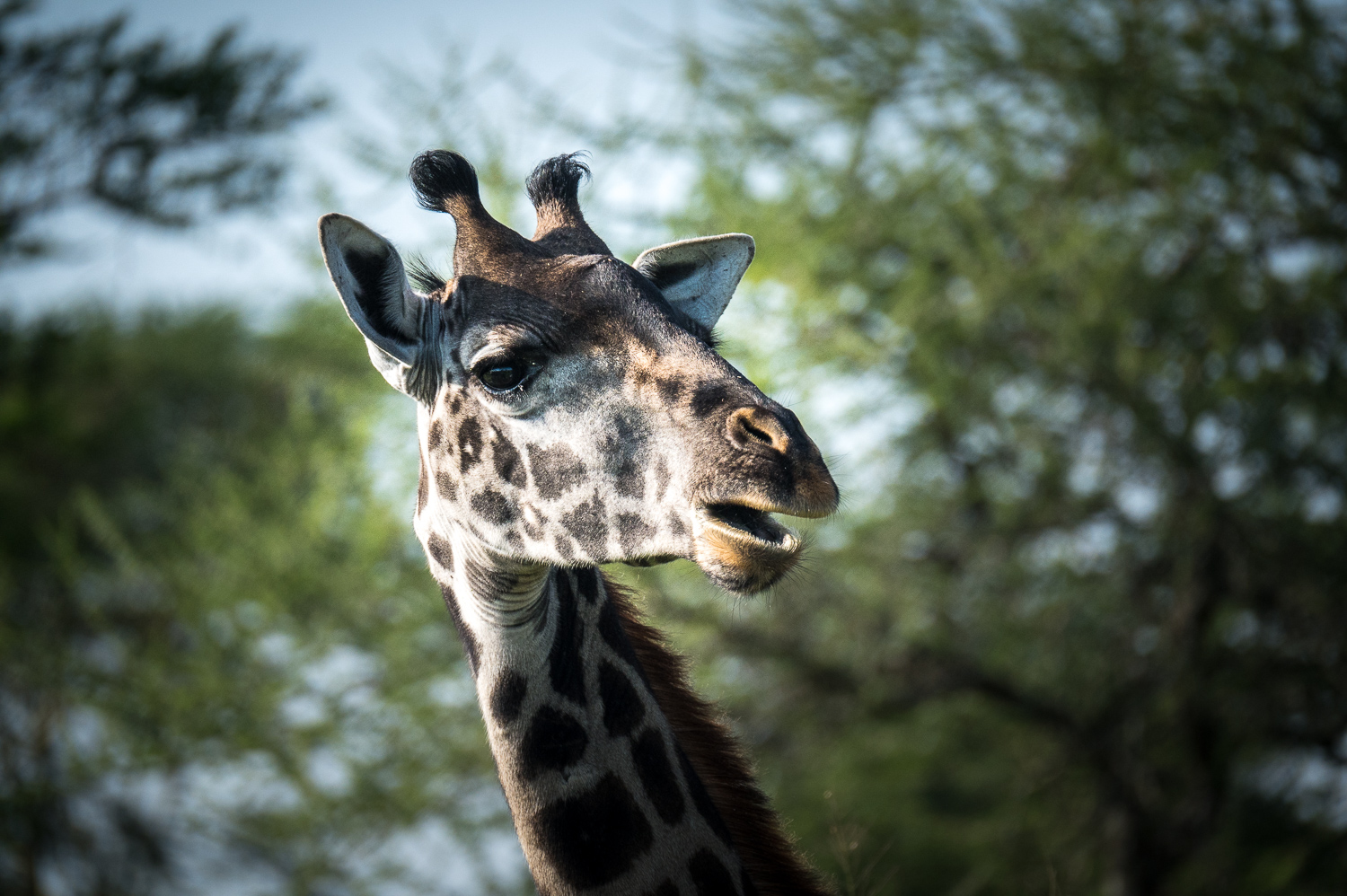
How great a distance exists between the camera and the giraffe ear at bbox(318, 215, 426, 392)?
2.57 meters

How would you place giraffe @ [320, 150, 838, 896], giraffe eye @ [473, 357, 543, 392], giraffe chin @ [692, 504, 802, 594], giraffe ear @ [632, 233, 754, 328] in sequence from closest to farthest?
giraffe chin @ [692, 504, 802, 594] → giraffe @ [320, 150, 838, 896] → giraffe eye @ [473, 357, 543, 392] → giraffe ear @ [632, 233, 754, 328]

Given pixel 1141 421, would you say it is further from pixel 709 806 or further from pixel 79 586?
Answer: pixel 79 586

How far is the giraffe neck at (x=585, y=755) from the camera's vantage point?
272 cm

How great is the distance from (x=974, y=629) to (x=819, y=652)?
1.61 meters

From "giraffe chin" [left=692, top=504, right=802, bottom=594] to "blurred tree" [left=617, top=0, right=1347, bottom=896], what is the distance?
6638mm

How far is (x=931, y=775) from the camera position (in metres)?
13.7

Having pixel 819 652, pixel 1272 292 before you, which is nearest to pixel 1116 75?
pixel 1272 292

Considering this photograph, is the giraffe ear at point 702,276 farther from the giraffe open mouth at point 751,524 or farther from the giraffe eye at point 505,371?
the giraffe open mouth at point 751,524

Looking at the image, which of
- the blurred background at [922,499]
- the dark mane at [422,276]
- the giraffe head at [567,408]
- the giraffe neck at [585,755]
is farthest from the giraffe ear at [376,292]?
the blurred background at [922,499]

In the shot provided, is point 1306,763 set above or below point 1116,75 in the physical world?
below

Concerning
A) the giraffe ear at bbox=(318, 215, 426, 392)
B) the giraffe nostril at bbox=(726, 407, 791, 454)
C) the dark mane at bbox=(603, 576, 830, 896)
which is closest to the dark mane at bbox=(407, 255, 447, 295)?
the giraffe ear at bbox=(318, 215, 426, 392)

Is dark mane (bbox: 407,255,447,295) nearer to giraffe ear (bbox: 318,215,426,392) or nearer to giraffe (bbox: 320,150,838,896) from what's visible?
giraffe (bbox: 320,150,838,896)

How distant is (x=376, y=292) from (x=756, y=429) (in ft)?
3.78

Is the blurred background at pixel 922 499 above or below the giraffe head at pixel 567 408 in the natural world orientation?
below
